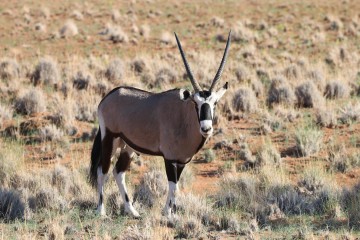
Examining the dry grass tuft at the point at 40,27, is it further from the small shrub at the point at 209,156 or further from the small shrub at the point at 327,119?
the small shrub at the point at 209,156

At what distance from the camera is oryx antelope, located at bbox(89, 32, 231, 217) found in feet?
29.8

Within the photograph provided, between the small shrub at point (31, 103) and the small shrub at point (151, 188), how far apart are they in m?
6.35

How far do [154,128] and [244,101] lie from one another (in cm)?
779

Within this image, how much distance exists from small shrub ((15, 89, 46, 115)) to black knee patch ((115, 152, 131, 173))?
7112 millimetres

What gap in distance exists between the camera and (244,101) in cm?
1703

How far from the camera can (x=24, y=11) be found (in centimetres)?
3709

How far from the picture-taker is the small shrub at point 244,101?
1703 centimetres

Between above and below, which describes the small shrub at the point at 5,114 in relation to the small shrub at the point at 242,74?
above

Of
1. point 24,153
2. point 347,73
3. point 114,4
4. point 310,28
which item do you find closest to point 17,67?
point 24,153

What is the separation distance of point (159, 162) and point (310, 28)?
21.8 m

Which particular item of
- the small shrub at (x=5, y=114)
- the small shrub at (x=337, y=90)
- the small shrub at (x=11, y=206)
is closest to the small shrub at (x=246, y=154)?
the small shrub at (x=11, y=206)

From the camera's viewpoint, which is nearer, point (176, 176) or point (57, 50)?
point (176, 176)

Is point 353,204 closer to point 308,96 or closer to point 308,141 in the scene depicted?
point 308,141

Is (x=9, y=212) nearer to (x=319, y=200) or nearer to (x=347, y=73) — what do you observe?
(x=319, y=200)
